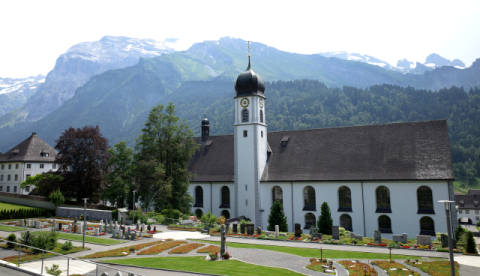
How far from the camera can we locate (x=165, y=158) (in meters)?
47.8

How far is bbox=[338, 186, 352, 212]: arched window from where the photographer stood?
39656mm

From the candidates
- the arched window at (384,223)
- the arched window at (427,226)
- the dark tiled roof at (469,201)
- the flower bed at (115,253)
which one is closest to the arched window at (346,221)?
the arched window at (384,223)

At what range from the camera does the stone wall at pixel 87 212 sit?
42.3 metres

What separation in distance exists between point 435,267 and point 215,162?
35.5 metres

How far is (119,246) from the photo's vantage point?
27.5 m

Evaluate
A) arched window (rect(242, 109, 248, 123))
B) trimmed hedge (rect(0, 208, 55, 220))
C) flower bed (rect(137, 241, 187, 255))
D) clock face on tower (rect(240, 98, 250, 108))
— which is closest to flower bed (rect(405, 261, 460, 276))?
flower bed (rect(137, 241, 187, 255))

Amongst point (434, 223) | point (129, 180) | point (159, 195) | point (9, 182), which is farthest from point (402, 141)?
point (9, 182)

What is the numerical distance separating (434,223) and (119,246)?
30925mm

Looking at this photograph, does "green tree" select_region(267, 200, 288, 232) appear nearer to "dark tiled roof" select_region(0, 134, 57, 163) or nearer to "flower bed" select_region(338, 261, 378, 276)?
"flower bed" select_region(338, 261, 378, 276)

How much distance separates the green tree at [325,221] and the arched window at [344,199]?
2.82m

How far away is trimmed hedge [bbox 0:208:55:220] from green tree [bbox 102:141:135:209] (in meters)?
7.26

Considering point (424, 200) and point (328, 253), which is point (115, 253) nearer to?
point (328, 253)

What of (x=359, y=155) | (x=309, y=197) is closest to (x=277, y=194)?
(x=309, y=197)

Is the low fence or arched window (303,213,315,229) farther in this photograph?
arched window (303,213,315,229)
